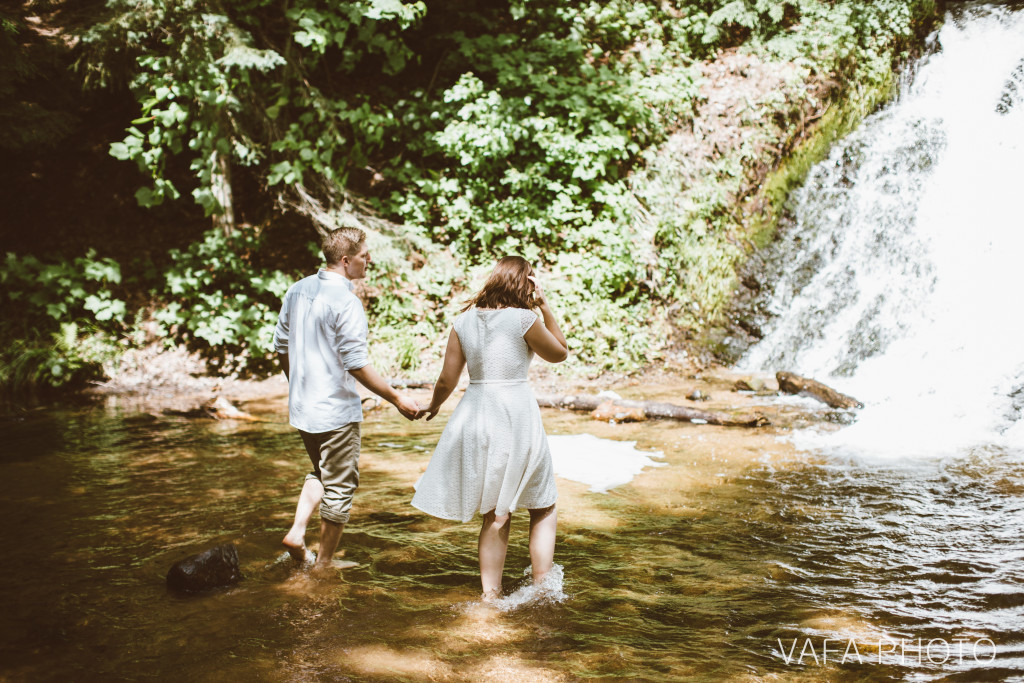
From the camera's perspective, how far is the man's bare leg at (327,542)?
430 cm

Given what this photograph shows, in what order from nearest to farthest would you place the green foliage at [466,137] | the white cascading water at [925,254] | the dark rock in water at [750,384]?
the white cascading water at [925,254] < the dark rock in water at [750,384] < the green foliage at [466,137]

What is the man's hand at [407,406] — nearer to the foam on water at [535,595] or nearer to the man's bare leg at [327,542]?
the man's bare leg at [327,542]

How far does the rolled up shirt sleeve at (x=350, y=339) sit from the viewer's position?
409 centimetres

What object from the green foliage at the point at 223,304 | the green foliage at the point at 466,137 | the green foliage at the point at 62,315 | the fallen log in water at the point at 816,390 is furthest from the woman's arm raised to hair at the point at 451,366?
the green foliage at the point at 62,315

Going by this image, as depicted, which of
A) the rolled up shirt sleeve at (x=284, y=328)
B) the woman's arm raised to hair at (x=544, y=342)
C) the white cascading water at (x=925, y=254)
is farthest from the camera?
the white cascading water at (x=925, y=254)

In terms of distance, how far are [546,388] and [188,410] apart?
5075 mm

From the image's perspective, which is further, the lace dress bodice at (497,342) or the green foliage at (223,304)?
the green foliage at (223,304)

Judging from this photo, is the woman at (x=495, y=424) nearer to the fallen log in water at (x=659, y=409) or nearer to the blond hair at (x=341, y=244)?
the blond hair at (x=341, y=244)

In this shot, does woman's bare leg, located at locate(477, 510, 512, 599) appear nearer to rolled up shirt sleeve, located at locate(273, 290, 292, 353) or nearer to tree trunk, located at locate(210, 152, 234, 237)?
rolled up shirt sleeve, located at locate(273, 290, 292, 353)

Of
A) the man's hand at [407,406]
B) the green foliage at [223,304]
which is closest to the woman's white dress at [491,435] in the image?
the man's hand at [407,406]

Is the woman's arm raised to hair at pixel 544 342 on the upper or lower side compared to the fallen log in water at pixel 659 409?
upper

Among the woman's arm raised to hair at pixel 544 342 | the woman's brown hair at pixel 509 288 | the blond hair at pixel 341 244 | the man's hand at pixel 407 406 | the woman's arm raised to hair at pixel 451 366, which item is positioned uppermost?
the blond hair at pixel 341 244

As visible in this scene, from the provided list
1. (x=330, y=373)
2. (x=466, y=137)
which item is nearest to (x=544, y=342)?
(x=330, y=373)

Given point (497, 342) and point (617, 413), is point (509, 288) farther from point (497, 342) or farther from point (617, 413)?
point (617, 413)
